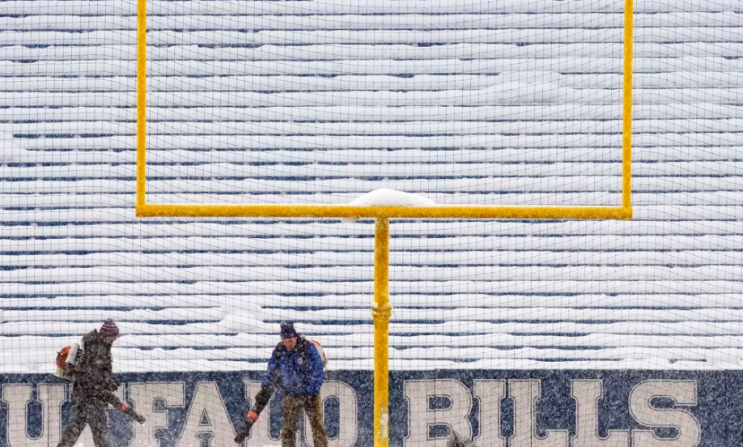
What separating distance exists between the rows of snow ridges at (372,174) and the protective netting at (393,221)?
2 centimetres

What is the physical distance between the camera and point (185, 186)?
6234 millimetres

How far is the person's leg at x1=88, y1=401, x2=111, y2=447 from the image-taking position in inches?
237

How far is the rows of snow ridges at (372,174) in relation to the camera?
628cm

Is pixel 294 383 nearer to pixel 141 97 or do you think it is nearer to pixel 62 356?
pixel 62 356

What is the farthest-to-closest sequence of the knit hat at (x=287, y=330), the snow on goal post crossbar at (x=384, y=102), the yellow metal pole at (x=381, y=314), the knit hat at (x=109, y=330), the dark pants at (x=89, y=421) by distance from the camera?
the snow on goal post crossbar at (x=384, y=102), the dark pants at (x=89, y=421), the knit hat at (x=109, y=330), the knit hat at (x=287, y=330), the yellow metal pole at (x=381, y=314)

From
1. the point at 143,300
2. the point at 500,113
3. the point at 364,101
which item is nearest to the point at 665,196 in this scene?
the point at 500,113

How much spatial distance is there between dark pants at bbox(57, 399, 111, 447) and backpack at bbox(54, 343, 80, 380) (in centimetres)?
30

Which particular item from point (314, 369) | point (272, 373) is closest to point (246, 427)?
point (272, 373)

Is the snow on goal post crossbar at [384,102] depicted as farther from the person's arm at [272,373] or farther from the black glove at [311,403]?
the black glove at [311,403]

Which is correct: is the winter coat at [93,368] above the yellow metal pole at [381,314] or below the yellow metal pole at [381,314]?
below

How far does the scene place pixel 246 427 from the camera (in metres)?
5.91

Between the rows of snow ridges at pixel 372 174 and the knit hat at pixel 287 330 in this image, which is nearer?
the knit hat at pixel 287 330

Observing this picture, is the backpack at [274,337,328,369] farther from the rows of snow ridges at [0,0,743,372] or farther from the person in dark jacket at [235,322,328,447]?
the rows of snow ridges at [0,0,743,372]

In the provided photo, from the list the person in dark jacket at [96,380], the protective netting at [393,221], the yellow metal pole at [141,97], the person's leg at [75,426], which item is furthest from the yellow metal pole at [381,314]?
the person's leg at [75,426]
